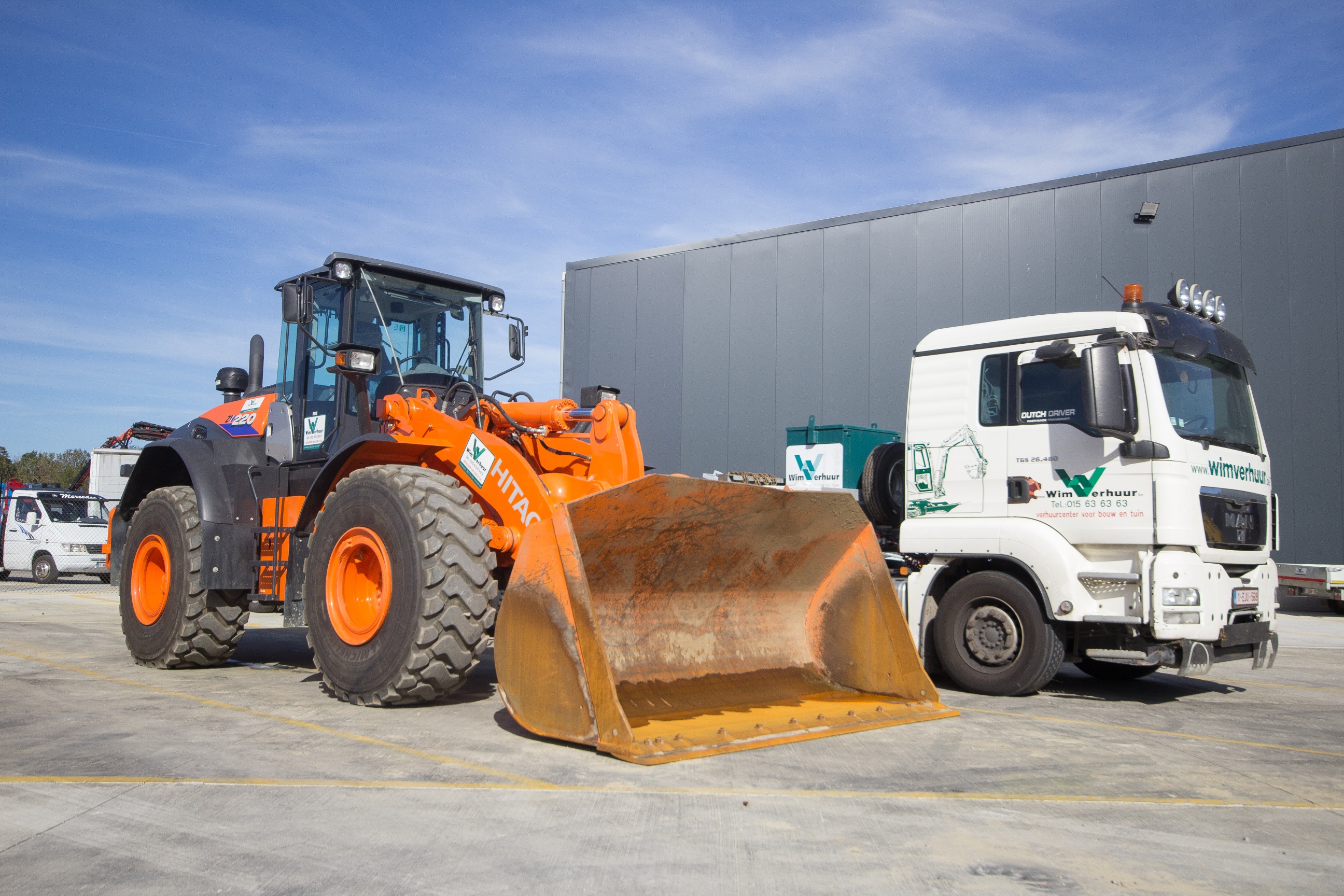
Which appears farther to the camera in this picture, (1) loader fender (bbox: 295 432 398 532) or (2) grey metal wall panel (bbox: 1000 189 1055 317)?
(2) grey metal wall panel (bbox: 1000 189 1055 317)

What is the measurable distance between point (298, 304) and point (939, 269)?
Answer: 1332cm

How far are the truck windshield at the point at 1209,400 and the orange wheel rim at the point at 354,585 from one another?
199 inches

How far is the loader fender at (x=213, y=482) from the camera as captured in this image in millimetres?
7098

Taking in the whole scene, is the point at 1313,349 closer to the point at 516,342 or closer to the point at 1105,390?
the point at 1105,390

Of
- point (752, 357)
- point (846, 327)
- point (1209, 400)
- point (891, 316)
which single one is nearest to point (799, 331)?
point (846, 327)

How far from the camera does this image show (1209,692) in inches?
297

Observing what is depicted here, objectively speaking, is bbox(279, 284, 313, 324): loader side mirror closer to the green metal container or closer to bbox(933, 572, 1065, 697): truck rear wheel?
bbox(933, 572, 1065, 697): truck rear wheel

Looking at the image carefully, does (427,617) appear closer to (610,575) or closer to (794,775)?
(610,575)

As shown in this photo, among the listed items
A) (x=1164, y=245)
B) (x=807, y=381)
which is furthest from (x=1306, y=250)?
(x=807, y=381)

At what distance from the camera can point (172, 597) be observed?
288 inches

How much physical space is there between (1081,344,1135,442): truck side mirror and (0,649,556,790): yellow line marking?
13.3 feet

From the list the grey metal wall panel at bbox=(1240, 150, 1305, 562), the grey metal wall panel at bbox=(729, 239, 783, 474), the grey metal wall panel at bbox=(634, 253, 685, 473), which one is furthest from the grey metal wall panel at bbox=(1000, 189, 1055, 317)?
the grey metal wall panel at bbox=(634, 253, 685, 473)

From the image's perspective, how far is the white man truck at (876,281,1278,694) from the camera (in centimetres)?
612

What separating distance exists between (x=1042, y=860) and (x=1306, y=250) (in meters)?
15.6
